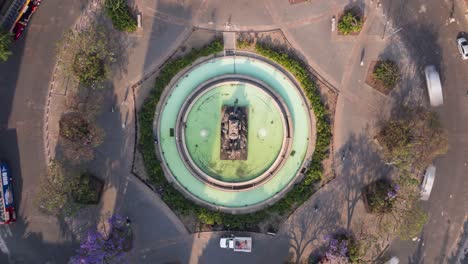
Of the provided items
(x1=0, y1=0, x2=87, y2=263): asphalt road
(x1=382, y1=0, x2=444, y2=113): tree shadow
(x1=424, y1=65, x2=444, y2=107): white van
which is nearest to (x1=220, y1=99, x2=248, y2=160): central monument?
(x1=382, y1=0, x2=444, y2=113): tree shadow

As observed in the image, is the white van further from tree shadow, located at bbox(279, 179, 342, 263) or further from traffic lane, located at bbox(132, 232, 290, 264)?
traffic lane, located at bbox(132, 232, 290, 264)

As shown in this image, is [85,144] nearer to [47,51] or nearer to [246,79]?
[47,51]

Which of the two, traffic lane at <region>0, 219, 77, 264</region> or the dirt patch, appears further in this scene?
the dirt patch

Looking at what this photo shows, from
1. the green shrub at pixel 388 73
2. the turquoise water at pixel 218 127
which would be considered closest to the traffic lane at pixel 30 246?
the turquoise water at pixel 218 127

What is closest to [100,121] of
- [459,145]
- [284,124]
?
[284,124]

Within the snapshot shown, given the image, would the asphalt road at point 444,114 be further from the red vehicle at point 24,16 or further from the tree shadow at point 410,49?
the red vehicle at point 24,16

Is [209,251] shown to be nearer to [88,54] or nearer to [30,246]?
[30,246]

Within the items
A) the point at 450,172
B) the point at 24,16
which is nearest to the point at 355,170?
the point at 450,172
